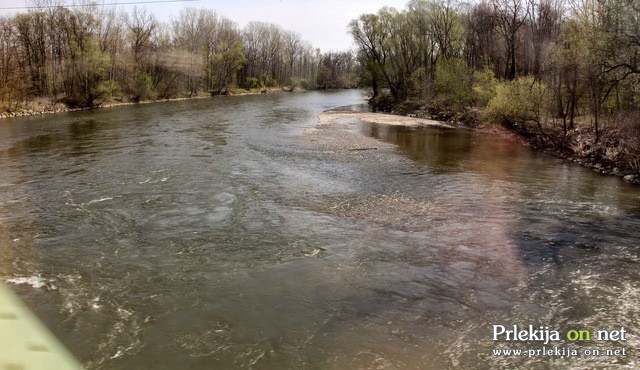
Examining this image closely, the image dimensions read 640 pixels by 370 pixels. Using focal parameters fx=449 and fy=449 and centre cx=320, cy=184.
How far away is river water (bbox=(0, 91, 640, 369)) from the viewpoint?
662 cm

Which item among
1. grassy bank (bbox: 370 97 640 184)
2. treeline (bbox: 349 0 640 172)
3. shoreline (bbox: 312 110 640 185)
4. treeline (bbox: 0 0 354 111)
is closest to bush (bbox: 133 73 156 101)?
treeline (bbox: 0 0 354 111)

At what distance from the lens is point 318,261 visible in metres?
9.41

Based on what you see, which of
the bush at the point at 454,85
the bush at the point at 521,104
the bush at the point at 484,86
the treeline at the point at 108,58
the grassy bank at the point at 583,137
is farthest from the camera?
the treeline at the point at 108,58

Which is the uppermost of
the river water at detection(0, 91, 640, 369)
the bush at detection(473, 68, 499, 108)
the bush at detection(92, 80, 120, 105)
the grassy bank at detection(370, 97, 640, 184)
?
the bush at detection(92, 80, 120, 105)

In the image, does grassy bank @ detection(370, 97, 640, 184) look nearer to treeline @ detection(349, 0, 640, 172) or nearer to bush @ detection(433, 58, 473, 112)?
treeline @ detection(349, 0, 640, 172)

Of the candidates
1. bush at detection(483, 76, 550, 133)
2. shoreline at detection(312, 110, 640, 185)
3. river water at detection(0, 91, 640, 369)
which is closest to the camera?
river water at detection(0, 91, 640, 369)

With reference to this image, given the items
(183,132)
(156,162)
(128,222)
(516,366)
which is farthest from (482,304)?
(183,132)

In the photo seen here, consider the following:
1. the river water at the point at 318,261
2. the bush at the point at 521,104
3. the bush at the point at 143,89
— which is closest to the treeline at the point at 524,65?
the bush at the point at 521,104

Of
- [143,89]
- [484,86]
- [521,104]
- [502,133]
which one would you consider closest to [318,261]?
[521,104]

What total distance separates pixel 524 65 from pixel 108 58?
4554cm

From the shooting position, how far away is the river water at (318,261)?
21.7 feet

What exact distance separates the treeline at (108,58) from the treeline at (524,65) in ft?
98.1

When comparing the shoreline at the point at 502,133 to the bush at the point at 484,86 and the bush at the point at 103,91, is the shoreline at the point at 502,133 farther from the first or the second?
the bush at the point at 103,91

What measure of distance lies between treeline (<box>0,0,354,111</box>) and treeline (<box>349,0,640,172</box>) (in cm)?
2989
